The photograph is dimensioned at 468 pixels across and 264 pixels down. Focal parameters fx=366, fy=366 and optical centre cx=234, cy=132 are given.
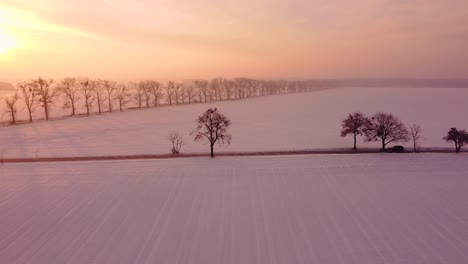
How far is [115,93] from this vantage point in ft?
427

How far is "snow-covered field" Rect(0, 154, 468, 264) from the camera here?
797 inches

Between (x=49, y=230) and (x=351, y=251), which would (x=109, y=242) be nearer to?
(x=49, y=230)

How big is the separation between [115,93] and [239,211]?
114 meters

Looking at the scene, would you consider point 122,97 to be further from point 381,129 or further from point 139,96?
point 381,129

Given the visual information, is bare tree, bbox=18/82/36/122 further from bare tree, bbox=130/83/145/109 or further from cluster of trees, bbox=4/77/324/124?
bare tree, bbox=130/83/145/109

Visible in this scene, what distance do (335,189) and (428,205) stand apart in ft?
22.2

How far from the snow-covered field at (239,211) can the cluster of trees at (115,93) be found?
46.4 metres

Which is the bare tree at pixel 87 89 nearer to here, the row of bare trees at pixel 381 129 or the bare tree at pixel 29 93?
the bare tree at pixel 29 93

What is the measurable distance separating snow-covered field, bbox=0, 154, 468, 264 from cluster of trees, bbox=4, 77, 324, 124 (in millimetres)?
46420

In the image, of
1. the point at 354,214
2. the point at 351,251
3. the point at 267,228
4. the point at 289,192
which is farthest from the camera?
the point at 289,192

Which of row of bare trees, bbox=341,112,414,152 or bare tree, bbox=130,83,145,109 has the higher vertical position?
bare tree, bbox=130,83,145,109

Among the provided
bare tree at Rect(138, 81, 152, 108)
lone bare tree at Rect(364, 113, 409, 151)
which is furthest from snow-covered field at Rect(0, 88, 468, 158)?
bare tree at Rect(138, 81, 152, 108)

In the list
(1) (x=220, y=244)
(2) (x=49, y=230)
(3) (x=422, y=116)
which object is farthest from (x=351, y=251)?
(3) (x=422, y=116)

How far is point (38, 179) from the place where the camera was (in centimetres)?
3328
